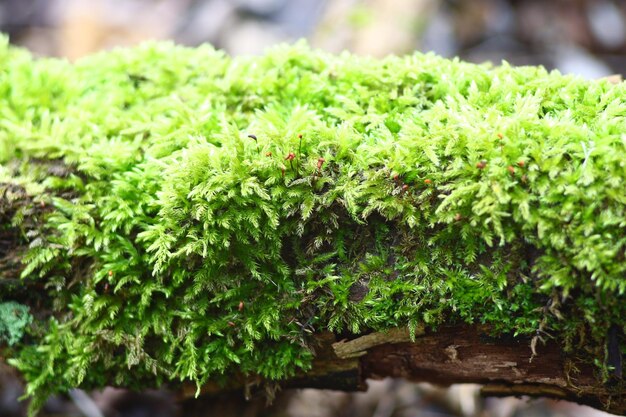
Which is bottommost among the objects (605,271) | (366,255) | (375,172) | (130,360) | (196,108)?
(130,360)

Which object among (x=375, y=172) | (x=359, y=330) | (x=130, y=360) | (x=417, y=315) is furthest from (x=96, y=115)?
(x=417, y=315)

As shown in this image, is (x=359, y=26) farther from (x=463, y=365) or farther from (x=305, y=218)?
(x=463, y=365)

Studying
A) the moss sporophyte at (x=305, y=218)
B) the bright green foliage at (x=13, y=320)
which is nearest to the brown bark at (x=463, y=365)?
the moss sporophyte at (x=305, y=218)

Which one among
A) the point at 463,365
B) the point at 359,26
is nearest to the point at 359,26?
the point at 359,26

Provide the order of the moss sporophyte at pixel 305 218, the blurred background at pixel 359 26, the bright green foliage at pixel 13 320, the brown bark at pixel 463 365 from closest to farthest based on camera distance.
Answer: the moss sporophyte at pixel 305 218, the brown bark at pixel 463 365, the bright green foliage at pixel 13 320, the blurred background at pixel 359 26

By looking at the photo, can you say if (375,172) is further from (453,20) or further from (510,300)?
(453,20)

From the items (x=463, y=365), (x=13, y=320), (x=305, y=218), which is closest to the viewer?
(x=305, y=218)

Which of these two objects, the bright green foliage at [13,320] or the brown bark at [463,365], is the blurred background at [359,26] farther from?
the bright green foliage at [13,320]
